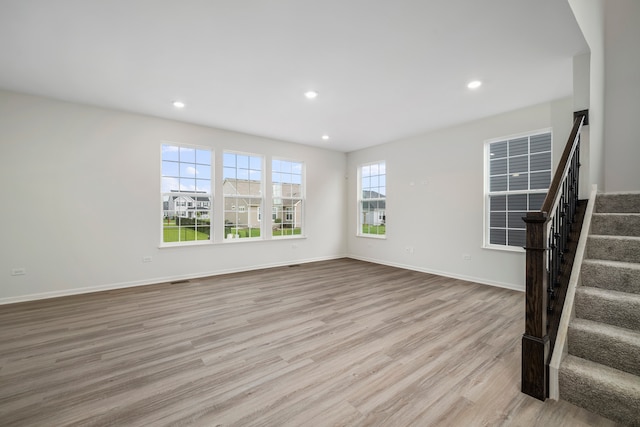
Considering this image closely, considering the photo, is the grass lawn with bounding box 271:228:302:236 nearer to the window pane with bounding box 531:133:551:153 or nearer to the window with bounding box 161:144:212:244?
the window with bounding box 161:144:212:244

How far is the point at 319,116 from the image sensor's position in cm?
455

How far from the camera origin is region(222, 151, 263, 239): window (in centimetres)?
544

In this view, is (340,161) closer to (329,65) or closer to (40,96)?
(329,65)

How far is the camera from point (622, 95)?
3.37 m

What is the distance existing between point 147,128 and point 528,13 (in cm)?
523

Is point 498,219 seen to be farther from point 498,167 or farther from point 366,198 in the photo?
point 366,198

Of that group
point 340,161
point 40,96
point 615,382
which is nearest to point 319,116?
point 340,161

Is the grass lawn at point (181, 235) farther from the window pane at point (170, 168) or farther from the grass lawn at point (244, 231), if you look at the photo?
the window pane at point (170, 168)

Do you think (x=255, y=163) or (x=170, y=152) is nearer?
(x=170, y=152)

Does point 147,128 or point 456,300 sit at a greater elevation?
point 147,128

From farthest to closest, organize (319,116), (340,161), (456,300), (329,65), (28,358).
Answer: (340,161), (319,116), (456,300), (329,65), (28,358)

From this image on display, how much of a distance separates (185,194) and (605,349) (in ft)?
18.3

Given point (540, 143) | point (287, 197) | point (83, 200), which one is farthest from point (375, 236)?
point (83, 200)

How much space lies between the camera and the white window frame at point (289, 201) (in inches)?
239
